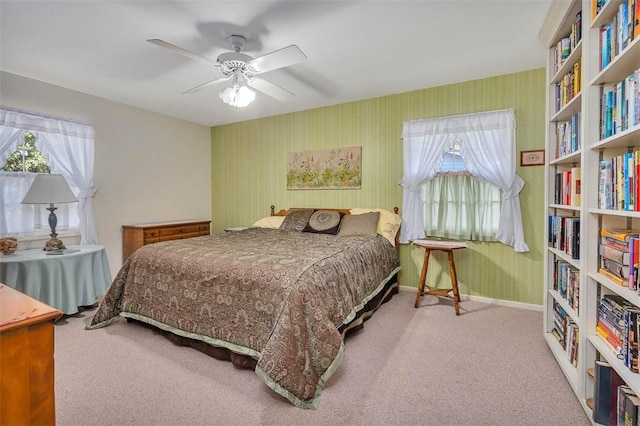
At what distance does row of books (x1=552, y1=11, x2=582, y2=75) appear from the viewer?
6.02ft

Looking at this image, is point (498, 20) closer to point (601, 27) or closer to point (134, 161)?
point (601, 27)

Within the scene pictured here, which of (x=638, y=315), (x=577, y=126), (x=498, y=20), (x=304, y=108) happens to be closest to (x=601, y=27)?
(x=577, y=126)

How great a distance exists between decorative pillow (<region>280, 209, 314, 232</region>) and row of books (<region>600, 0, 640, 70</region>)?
296 cm

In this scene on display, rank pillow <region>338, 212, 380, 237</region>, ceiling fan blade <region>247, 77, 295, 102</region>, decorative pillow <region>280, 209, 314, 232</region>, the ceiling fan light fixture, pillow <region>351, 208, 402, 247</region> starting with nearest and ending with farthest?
1. the ceiling fan light fixture
2. ceiling fan blade <region>247, 77, 295, 102</region>
3. pillow <region>338, 212, 380, 237</region>
4. pillow <region>351, 208, 402, 247</region>
5. decorative pillow <region>280, 209, 314, 232</region>

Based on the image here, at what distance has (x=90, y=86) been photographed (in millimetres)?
3330

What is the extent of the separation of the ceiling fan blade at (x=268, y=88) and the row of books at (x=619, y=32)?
84.6 inches

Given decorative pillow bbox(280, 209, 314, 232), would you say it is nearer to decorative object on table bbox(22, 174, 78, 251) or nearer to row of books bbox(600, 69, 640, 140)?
decorative object on table bbox(22, 174, 78, 251)

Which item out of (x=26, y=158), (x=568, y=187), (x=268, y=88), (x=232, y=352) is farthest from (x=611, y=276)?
(x=26, y=158)

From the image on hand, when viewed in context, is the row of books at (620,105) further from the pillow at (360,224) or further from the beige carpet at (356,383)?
the pillow at (360,224)

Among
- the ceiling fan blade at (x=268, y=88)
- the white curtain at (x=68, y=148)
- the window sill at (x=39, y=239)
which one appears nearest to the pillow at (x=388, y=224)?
the ceiling fan blade at (x=268, y=88)

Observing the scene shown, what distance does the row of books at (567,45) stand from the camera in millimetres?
1836

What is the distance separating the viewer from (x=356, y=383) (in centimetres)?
184

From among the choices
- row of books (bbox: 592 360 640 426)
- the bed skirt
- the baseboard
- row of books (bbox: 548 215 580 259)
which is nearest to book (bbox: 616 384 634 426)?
row of books (bbox: 592 360 640 426)

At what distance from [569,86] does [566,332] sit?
162 centimetres
